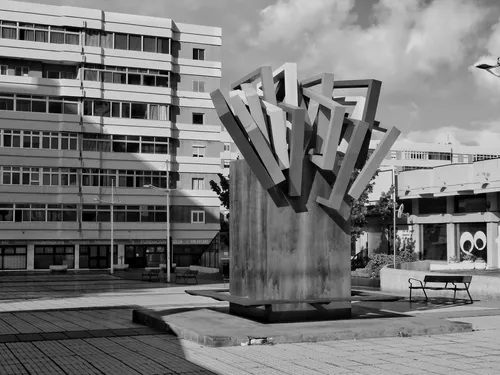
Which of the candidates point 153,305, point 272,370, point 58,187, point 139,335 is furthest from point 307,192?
point 58,187

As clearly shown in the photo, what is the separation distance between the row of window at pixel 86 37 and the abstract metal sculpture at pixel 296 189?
50.1m

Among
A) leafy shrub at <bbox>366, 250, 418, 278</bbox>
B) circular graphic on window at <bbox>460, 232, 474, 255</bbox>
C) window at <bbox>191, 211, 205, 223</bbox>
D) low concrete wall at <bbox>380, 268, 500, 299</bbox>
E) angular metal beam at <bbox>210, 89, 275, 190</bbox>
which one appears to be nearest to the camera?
angular metal beam at <bbox>210, 89, 275, 190</bbox>

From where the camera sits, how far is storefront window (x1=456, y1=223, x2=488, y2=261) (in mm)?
43219

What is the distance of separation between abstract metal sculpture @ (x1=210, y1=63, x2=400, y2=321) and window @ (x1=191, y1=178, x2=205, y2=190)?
5059cm

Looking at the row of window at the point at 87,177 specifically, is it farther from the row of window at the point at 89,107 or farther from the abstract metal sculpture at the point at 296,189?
the abstract metal sculpture at the point at 296,189

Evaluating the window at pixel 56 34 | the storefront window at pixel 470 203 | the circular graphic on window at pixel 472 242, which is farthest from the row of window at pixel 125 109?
the circular graphic on window at pixel 472 242

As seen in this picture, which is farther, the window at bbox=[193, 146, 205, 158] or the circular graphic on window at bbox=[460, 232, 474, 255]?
the window at bbox=[193, 146, 205, 158]

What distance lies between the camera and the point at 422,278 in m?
29.2

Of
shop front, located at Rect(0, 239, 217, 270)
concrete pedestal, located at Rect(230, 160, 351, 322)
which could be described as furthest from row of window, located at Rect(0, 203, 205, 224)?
concrete pedestal, located at Rect(230, 160, 351, 322)

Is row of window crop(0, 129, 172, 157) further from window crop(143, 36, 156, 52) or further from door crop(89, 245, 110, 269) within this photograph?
door crop(89, 245, 110, 269)

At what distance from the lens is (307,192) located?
690 inches

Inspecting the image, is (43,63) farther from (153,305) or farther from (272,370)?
(272,370)

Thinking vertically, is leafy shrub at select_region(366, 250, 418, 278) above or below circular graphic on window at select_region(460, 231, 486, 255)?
below

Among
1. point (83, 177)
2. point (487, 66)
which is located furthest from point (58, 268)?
point (487, 66)
